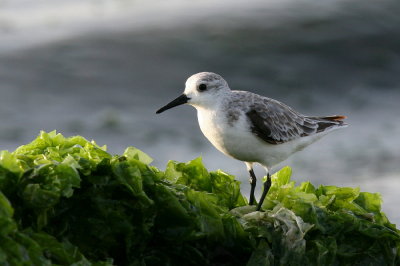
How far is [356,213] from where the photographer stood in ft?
15.9

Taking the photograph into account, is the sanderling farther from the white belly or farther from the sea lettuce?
the sea lettuce

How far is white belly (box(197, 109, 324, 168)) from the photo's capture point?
5547mm

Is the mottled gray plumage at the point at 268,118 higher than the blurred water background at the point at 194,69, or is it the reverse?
the mottled gray plumage at the point at 268,118

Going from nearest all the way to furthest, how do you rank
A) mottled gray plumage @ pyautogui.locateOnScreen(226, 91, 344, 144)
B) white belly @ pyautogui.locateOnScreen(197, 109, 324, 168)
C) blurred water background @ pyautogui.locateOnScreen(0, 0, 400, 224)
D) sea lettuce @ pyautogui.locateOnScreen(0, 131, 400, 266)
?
sea lettuce @ pyautogui.locateOnScreen(0, 131, 400, 266)
white belly @ pyautogui.locateOnScreen(197, 109, 324, 168)
mottled gray plumage @ pyautogui.locateOnScreen(226, 91, 344, 144)
blurred water background @ pyautogui.locateOnScreen(0, 0, 400, 224)

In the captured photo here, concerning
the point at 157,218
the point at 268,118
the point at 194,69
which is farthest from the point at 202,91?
the point at 194,69

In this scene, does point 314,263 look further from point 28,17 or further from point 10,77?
point 28,17

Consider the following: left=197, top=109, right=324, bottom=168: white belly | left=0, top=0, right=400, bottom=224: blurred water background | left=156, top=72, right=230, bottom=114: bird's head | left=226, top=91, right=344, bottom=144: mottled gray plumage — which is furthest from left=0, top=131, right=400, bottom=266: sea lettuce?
left=0, top=0, right=400, bottom=224: blurred water background

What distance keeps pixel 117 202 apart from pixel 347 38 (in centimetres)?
835

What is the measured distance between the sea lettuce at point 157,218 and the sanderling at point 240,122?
625 mm

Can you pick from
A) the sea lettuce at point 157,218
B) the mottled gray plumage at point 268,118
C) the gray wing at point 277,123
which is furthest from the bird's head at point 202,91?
the sea lettuce at point 157,218

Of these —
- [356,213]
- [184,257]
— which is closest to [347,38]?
[356,213]

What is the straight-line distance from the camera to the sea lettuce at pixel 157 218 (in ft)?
12.6

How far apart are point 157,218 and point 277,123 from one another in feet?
6.10

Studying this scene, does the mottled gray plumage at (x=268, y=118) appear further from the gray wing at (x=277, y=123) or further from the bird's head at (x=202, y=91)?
the bird's head at (x=202, y=91)
